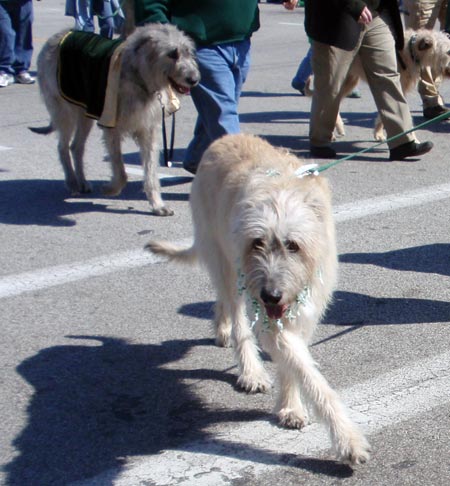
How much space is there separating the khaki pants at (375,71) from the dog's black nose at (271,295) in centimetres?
569

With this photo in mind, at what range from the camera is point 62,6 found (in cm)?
2639

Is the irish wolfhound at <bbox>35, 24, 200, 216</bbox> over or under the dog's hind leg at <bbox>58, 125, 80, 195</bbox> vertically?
over

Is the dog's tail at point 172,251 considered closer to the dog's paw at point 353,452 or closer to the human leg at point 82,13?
the dog's paw at point 353,452

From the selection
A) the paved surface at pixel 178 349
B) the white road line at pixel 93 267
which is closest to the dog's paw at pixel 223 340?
the paved surface at pixel 178 349

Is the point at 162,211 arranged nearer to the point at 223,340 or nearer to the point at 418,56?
the point at 223,340

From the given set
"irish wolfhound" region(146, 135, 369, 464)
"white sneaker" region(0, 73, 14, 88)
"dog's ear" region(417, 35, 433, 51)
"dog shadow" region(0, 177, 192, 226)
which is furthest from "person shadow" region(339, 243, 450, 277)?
"white sneaker" region(0, 73, 14, 88)

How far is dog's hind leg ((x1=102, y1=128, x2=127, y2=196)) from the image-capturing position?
7.46 metres

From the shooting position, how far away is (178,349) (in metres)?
4.84

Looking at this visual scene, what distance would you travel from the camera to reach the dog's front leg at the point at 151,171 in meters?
7.30

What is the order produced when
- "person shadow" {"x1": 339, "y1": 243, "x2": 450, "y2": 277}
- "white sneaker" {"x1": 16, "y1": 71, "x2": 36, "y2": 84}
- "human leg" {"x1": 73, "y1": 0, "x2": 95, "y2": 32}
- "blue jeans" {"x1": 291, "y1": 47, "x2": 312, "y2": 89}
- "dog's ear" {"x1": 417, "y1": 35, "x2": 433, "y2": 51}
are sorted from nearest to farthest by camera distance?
1. "person shadow" {"x1": 339, "y1": 243, "x2": 450, "y2": 277}
2. "dog's ear" {"x1": 417, "y1": 35, "x2": 433, "y2": 51}
3. "blue jeans" {"x1": 291, "y1": 47, "x2": 312, "y2": 89}
4. "white sneaker" {"x1": 16, "y1": 71, "x2": 36, "y2": 84}
5. "human leg" {"x1": 73, "y1": 0, "x2": 95, "y2": 32}

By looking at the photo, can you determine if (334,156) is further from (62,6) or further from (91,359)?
(62,6)

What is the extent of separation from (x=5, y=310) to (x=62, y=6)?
22.5 m

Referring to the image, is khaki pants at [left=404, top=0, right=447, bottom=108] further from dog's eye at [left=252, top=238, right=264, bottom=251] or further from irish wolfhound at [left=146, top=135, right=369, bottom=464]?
dog's eye at [left=252, top=238, right=264, bottom=251]

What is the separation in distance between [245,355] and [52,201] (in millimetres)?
3870
